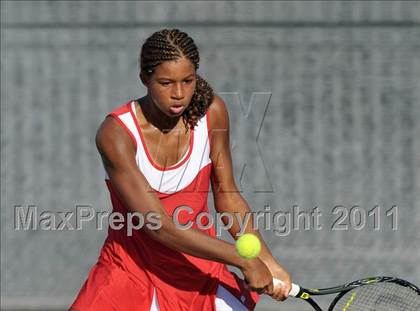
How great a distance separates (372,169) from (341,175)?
0.20 meters

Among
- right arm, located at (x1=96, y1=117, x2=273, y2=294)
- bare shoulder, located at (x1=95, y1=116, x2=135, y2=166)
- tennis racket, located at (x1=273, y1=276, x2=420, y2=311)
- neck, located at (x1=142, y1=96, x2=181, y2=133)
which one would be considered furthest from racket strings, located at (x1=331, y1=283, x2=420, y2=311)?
bare shoulder, located at (x1=95, y1=116, x2=135, y2=166)

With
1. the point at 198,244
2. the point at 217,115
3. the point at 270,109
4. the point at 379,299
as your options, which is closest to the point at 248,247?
the point at 198,244

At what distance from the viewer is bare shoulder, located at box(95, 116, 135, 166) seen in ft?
12.4

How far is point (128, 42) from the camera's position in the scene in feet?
21.8

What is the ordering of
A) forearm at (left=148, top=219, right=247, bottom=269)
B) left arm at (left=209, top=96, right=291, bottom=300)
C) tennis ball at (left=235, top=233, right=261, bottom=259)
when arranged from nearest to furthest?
1. tennis ball at (left=235, top=233, right=261, bottom=259)
2. forearm at (left=148, top=219, right=247, bottom=269)
3. left arm at (left=209, top=96, right=291, bottom=300)

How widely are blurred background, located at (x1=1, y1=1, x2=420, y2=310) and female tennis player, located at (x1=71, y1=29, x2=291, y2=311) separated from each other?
8.39ft

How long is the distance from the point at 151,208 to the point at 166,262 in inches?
11.7

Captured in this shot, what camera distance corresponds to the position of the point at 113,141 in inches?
149

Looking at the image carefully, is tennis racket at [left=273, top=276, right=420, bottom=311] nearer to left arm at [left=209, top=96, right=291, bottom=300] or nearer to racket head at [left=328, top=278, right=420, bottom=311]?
racket head at [left=328, top=278, right=420, bottom=311]

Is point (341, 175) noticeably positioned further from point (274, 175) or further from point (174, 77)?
point (174, 77)

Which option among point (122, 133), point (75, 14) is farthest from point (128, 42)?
point (122, 133)

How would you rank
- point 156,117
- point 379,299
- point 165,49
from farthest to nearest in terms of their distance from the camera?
1. point 379,299
2. point 156,117
3. point 165,49

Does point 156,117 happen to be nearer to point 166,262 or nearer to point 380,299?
point 166,262

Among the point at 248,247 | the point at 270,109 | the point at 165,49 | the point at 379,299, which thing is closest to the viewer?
the point at 248,247
